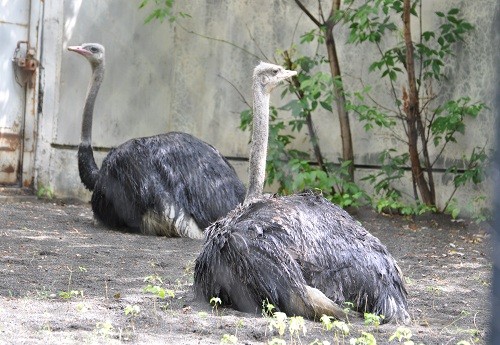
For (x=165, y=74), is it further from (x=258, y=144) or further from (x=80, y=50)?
(x=258, y=144)

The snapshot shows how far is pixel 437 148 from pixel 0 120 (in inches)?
161

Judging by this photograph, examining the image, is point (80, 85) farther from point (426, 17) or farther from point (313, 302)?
point (313, 302)

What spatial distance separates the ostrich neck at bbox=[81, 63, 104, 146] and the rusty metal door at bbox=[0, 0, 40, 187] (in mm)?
1246

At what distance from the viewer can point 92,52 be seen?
802 cm

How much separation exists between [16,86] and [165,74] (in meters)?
1.53

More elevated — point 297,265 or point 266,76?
point 266,76

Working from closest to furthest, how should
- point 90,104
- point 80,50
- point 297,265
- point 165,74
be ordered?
point 297,265
point 90,104
point 80,50
point 165,74

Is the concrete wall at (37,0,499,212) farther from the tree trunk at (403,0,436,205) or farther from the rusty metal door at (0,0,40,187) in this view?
the tree trunk at (403,0,436,205)

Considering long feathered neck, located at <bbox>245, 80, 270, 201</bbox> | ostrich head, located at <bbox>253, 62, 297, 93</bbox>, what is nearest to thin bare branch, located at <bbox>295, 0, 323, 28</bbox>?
ostrich head, located at <bbox>253, 62, 297, 93</bbox>

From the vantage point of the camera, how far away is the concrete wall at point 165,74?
356 inches

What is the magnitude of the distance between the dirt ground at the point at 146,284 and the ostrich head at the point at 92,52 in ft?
4.33

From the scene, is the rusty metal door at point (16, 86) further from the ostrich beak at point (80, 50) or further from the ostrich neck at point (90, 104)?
the ostrich neck at point (90, 104)

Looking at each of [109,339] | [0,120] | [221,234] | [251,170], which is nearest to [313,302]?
[221,234]

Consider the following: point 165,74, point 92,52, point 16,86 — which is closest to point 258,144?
point 92,52
